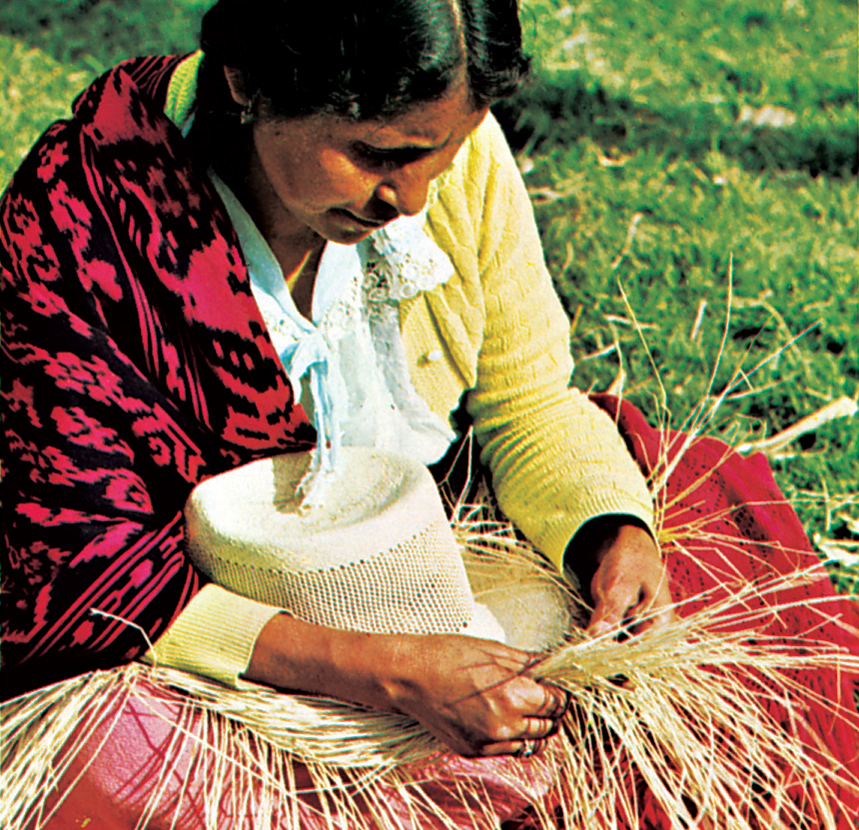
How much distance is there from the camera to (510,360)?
1898mm

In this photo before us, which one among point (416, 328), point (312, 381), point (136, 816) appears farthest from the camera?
point (416, 328)

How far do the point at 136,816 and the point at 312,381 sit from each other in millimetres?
685

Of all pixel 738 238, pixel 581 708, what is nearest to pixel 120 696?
pixel 581 708

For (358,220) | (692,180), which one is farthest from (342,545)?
(692,180)

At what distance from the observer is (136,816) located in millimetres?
1412

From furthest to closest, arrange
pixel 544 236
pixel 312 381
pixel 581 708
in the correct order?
pixel 544 236 < pixel 312 381 < pixel 581 708

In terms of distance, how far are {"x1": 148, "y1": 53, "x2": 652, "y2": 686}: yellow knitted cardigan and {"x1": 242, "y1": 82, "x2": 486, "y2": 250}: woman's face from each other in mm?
281

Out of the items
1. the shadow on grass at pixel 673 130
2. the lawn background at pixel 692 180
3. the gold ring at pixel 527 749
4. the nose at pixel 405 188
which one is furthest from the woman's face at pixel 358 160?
the shadow on grass at pixel 673 130

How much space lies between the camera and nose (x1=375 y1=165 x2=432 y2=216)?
1429 mm

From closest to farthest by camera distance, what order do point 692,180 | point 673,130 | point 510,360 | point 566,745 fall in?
point 566,745, point 510,360, point 692,180, point 673,130

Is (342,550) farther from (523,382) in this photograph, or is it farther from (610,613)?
(523,382)

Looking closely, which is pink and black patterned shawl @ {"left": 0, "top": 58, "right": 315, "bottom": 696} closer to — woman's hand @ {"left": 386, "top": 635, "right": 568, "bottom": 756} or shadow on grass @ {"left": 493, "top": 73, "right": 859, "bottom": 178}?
woman's hand @ {"left": 386, "top": 635, "right": 568, "bottom": 756}

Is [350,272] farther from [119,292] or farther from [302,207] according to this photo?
[119,292]

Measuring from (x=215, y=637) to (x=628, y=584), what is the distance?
0.66m
